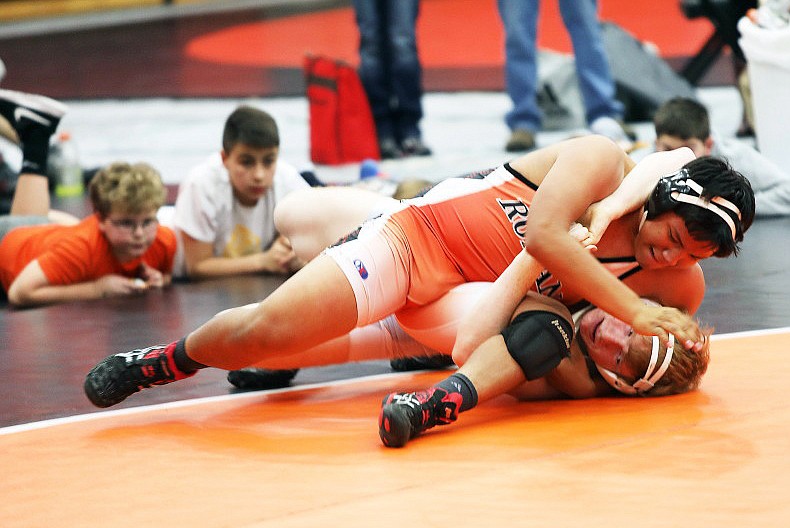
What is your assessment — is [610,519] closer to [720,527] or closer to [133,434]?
[720,527]

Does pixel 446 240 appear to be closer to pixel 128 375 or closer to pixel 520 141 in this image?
pixel 128 375

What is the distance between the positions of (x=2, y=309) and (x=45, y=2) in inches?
429

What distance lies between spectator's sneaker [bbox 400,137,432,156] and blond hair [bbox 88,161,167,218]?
2861 millimetres

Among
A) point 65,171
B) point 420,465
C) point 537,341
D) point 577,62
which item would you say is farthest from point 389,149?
point 420,465

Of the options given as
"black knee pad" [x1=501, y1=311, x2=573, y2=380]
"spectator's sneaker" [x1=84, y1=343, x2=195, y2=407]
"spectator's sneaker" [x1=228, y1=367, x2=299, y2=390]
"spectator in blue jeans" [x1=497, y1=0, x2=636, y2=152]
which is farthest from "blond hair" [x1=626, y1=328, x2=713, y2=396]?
"spectator in blue jeans" [x1=497, y1=0, x2=636, y2=152]

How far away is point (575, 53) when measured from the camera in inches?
285

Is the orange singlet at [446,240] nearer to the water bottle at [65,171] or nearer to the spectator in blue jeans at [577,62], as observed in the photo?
the spectator in blue jeans at [577,62]

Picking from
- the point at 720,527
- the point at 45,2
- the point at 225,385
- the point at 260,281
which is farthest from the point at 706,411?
the point at 45,2

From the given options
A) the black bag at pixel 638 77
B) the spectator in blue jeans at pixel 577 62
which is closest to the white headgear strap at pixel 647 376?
the spectator in blue jeans at pixel 577 62

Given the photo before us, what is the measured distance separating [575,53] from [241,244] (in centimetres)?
273

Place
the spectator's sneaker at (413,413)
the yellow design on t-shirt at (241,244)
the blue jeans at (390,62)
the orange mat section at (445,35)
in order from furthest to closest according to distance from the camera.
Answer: the orange mat section at (445,35)
the blue jeans at (390,62)
the yellow design on t-shirt at (241,244)
the spectator's sneaker at (413,413)

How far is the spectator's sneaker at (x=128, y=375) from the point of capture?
10.6 feet

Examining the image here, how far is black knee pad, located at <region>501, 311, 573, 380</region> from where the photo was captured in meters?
2.98

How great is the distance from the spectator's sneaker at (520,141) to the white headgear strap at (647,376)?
4253 millimetres
